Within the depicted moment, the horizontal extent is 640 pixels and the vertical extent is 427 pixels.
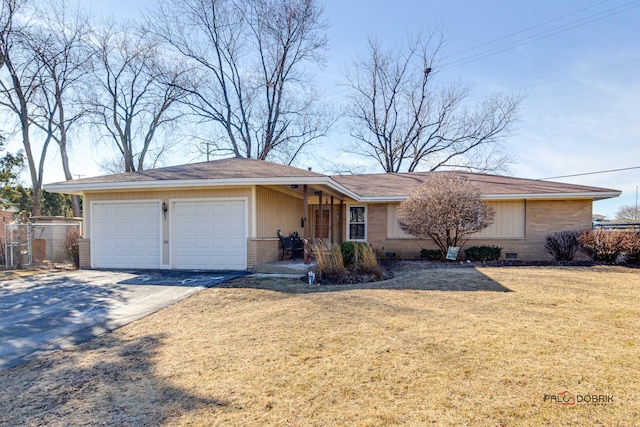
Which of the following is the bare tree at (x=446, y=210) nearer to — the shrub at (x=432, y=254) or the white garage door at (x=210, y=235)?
the shrub at (x=432, y=254)

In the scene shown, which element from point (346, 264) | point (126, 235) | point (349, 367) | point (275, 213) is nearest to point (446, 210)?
point (346, 264)

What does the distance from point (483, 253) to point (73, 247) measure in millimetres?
13726

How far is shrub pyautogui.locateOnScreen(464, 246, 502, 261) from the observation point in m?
12.1

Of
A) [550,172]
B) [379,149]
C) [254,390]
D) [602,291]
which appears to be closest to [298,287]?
[254,390]

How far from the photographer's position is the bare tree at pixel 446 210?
10.6 m

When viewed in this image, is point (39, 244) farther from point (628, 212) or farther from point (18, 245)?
point (628, 212)

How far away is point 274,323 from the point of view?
185 inches

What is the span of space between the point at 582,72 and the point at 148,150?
25853 millimetres

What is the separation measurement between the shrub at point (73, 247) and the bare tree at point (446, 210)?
10570 millimetres

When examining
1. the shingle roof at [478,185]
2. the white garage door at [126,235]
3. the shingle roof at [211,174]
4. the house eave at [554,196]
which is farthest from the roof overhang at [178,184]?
the house eave at [554,196]

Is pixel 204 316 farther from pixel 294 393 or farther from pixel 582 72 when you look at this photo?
pixel 582 72

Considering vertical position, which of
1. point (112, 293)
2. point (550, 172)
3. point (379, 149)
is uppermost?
point (379, 149)

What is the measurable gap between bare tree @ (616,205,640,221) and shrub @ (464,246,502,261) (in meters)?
40.2

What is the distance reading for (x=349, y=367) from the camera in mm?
3225
